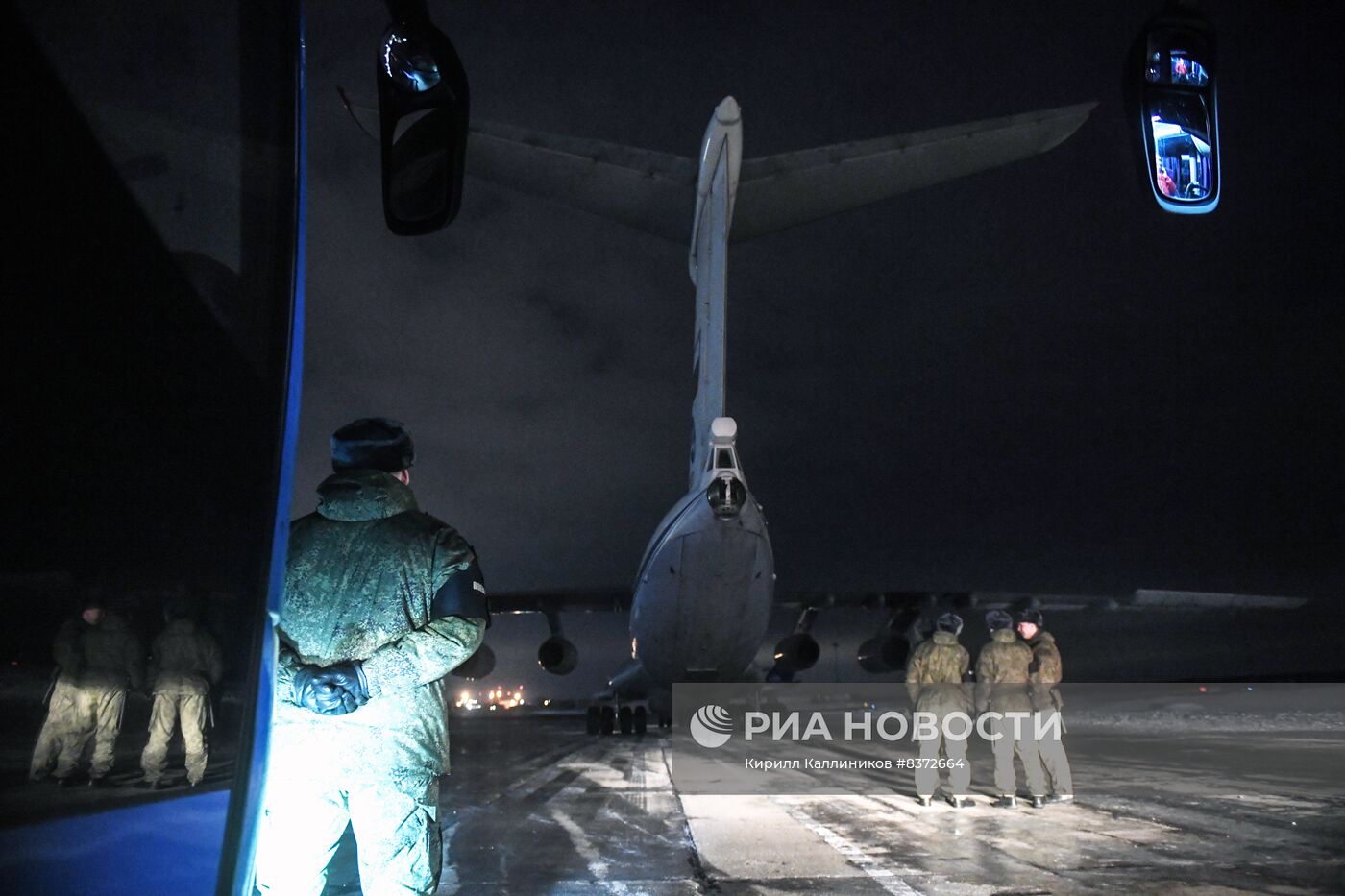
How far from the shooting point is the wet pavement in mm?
4863

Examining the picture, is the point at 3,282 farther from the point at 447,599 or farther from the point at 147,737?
the point at 447,599

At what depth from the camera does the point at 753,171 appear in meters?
12.4

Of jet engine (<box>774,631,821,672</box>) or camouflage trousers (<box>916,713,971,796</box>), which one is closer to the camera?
camouflage trousers (<box>916,713,971,796</box>)

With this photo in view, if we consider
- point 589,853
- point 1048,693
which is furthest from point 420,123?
point 1048,693

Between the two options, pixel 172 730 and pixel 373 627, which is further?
pixel 373 627

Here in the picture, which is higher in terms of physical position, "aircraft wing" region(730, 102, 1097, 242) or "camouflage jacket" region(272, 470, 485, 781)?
"aircraft wing" region(730, 102, 1097, 242)

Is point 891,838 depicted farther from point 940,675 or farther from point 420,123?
point 420,123

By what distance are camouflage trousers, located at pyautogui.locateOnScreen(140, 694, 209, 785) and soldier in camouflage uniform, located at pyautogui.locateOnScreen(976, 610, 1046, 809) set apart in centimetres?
761

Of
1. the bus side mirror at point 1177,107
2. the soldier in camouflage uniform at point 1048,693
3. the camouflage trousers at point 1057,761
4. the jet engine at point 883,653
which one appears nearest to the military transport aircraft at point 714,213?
the soldier in camouflage uniform at point 1048,693

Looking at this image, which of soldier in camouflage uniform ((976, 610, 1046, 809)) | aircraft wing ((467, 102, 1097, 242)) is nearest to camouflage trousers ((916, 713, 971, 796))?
soldier in camouflage uniform ((976, 610, 1046, 809))

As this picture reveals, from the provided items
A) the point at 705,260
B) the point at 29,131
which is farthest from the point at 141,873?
the point at 705,260

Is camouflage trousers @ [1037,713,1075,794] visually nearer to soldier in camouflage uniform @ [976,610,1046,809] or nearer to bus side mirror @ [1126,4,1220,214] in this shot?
soldier in camouflage uniform @ [976,610,1046,809]

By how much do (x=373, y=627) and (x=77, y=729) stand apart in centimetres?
137

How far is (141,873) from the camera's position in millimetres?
1519
